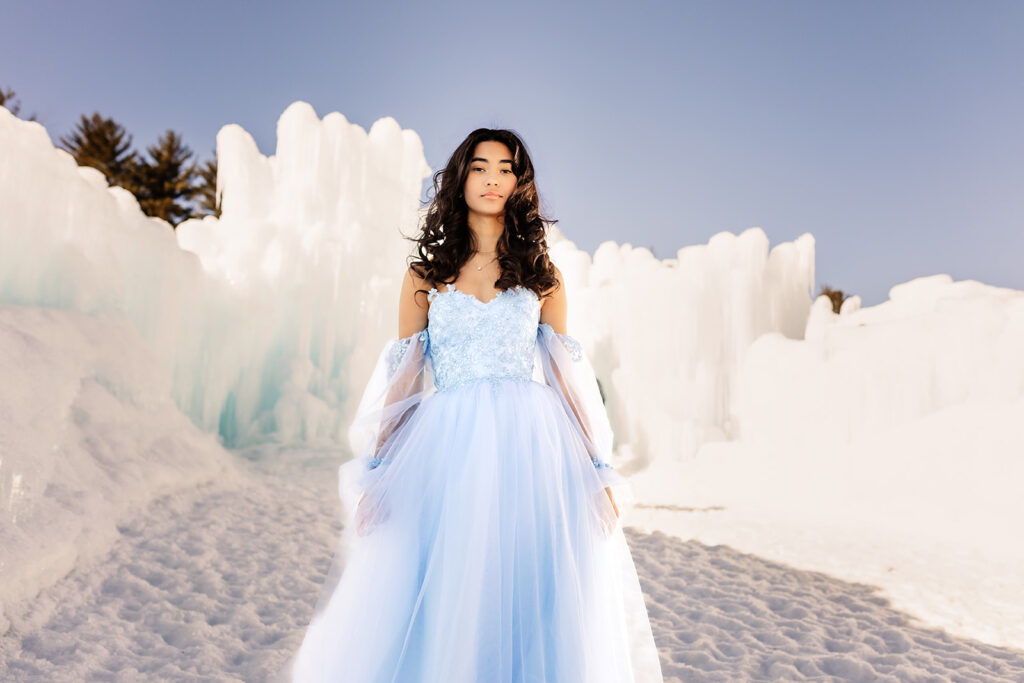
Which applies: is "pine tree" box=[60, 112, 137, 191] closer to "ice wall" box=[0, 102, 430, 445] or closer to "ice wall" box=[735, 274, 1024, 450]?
"ice wall" box=[0, 102, 430, 445]

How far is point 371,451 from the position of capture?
163 centimetres

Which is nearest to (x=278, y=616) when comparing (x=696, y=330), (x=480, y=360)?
(x=480, y=360)

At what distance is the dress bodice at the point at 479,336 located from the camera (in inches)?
64.4

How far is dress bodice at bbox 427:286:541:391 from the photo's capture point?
1635mm

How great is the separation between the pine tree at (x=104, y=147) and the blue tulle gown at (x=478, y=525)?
1652cm

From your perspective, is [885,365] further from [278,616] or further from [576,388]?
[576,388]

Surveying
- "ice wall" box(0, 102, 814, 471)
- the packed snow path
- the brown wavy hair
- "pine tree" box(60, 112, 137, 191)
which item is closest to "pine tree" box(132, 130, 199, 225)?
"pine tree" box(60, 112, 137, 191)

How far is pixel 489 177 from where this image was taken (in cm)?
173

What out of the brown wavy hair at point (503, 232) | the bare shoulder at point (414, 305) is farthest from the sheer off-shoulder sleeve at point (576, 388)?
the bare shoulder at point (414, 305)

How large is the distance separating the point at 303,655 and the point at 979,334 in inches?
279

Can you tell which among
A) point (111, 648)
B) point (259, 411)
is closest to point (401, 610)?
point (111, 648)

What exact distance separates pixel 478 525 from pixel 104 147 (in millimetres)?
17639

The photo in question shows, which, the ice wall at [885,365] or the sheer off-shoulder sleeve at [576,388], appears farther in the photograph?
the ice wall at [885,365]

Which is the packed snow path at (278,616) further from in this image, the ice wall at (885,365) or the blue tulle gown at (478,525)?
the ice wall at (885,365)
